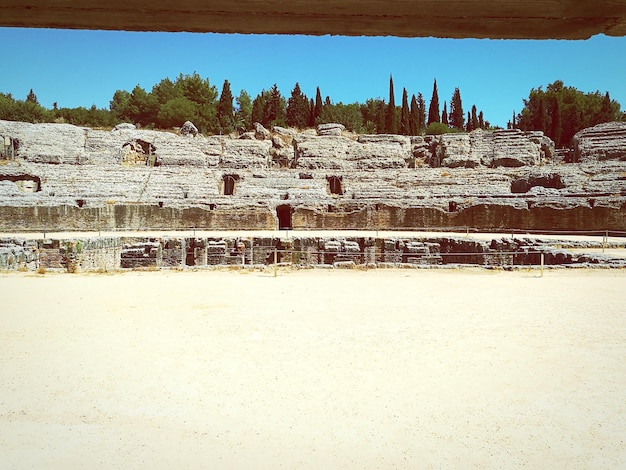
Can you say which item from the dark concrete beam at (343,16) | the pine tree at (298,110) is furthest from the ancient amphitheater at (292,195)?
the pine tree at (298,110)

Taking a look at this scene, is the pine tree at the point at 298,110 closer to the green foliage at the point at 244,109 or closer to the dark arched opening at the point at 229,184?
the green foliage at the point at 244,109

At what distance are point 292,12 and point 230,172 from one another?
26.8m

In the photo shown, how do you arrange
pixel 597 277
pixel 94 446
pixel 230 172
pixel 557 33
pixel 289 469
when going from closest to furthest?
1. pixel 557 33
2. pixel 289 469
3. pixel 94 446
4. pixel 597 277
5. pixel 230 172

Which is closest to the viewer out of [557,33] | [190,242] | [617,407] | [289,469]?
[557,33]

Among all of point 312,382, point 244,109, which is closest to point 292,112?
point 244,109

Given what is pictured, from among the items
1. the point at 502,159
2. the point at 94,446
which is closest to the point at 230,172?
the point at 502,159

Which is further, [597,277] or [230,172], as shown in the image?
[230,172]

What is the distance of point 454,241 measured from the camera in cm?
1694

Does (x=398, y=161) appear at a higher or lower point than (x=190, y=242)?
higher

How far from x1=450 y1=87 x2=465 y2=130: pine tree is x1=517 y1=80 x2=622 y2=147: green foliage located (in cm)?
672

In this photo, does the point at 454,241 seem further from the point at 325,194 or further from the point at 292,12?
the point at 292,12

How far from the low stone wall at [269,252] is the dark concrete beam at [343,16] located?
11043 mm

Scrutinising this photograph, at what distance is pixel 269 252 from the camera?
656 inches

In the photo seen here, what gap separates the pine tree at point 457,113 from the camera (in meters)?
55.8
